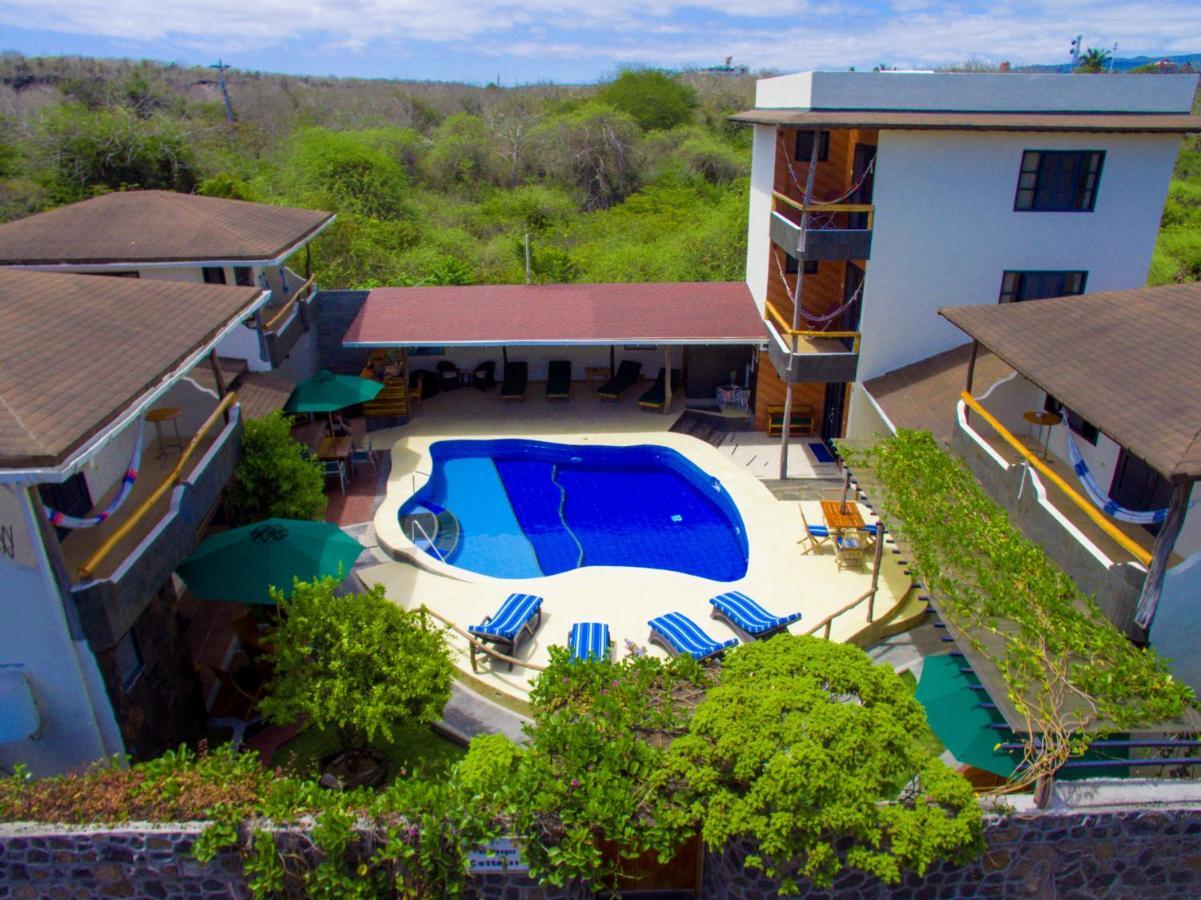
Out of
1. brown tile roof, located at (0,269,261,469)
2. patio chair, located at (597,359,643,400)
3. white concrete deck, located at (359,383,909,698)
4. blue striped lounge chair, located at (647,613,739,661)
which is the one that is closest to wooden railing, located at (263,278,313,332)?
white concrete deck, located at (359,383,909,698)

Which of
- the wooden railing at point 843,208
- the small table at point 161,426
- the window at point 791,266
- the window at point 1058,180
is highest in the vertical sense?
the window at point 1058,180

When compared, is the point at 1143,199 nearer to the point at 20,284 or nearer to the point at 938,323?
the point at 938,323

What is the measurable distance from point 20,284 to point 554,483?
1197 cm

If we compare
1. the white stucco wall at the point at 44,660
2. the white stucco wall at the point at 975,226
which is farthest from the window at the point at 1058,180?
the white stucco wall at the point at 44,660

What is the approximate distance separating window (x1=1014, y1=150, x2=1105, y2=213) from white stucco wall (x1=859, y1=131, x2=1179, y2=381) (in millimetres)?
151

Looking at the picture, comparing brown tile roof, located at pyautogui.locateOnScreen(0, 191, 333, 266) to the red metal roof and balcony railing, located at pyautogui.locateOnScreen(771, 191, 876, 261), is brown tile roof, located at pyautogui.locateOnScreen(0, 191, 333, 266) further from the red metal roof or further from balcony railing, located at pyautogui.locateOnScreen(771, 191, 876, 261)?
balcony railing, located at pyautogui.locateOnScreen(771, 191, 876, 261)

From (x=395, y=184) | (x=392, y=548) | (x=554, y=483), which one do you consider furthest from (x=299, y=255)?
(x=392, y=548)

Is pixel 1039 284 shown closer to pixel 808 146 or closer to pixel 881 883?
pixel 808 146

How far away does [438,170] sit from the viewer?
47.2 m

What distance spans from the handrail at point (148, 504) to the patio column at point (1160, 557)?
11492 mm

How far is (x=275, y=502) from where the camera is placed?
14.0 meters

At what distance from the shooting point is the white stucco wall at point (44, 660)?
8773mm

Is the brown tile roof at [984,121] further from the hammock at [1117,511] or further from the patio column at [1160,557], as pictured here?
the patio column at [1160,557]

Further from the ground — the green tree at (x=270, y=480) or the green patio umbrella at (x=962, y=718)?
the green tree at (x=270, y=480)
